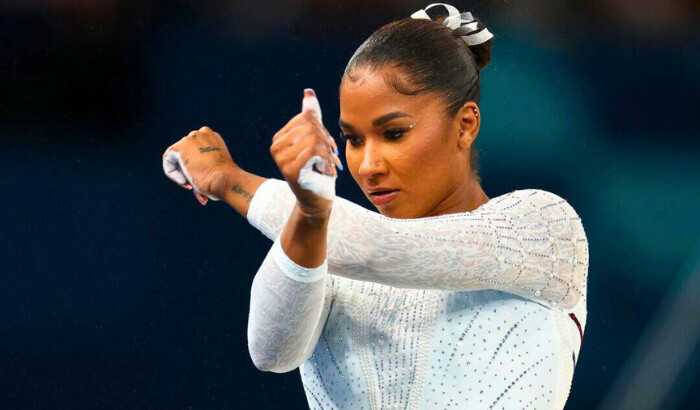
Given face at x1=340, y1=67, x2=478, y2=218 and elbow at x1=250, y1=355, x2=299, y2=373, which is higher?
face at x1=340, y1=67, x2=478, y2=218

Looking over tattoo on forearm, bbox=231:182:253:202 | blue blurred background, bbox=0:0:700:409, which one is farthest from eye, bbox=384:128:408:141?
blue blurred background, bbox=0:0:700:409

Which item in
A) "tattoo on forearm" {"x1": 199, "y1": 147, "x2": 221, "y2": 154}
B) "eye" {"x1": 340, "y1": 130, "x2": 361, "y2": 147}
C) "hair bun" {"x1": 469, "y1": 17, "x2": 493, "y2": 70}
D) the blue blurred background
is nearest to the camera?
"tattoo on forearm" {"x1": 199, "y1": 147, "x2": 221, "y2": 154}

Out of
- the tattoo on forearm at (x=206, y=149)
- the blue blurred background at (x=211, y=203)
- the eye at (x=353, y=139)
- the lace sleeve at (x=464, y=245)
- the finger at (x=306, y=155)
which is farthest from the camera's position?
the blue blurred background at (x=211, y=203)

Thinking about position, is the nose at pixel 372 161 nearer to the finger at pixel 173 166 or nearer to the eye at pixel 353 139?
the eye at pixel 353 139

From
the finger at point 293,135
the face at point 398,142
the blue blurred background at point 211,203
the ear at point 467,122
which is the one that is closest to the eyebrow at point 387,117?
the face at point 398,142

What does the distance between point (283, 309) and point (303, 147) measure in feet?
0.81

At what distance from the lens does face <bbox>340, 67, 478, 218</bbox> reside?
1243 millimetres

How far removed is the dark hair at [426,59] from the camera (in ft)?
4.14

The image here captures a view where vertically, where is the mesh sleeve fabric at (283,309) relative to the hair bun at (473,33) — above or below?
below

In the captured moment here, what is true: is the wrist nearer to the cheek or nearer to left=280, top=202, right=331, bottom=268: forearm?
left=280, top=202, right=331, bottom=268: forearm

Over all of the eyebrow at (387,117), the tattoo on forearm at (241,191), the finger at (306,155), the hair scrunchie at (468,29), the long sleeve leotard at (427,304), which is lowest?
the long sleeve leotard at (427,304)

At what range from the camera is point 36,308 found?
79.5 inches

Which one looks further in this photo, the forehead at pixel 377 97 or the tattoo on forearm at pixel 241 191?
the forehead at pixel 377 97

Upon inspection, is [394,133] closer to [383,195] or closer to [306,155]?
[383,195]
